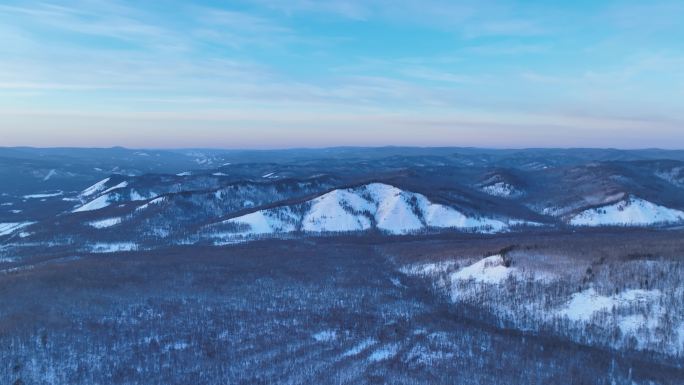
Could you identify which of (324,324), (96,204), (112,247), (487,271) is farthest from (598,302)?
(96,204)

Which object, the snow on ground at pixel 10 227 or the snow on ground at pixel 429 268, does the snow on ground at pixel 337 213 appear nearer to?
the snow on ground at pixel 429 268

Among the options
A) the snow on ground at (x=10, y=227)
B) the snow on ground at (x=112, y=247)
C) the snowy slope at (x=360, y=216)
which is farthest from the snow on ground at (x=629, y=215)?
the snow on ground at (x=10, y=227)

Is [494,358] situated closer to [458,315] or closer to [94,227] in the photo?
[458,315]

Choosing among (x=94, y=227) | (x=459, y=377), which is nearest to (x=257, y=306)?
(x=459, y=377)

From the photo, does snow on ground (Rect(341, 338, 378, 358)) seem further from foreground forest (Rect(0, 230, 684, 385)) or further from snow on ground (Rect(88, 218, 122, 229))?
snow on ground (Rect(88, 218, 122, 229))

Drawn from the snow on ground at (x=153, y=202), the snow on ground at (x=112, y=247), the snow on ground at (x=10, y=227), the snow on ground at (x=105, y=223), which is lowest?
the snow on ground at (x=112, y=247)

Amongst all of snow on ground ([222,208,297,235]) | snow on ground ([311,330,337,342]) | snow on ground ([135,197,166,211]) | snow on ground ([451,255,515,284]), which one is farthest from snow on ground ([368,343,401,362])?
snow on ground ([135,197,166,211])
